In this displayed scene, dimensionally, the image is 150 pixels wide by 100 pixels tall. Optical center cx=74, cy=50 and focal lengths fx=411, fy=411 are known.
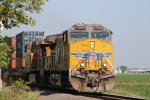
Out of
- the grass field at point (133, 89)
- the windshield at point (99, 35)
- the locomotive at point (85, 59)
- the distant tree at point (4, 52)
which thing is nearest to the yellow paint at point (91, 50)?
the locomotive at point (85, 59)

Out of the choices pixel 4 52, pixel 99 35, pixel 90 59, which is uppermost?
pixel 99 35

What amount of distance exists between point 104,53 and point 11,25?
1263 centimetres

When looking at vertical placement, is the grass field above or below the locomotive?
below

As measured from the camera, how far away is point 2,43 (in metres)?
12.2

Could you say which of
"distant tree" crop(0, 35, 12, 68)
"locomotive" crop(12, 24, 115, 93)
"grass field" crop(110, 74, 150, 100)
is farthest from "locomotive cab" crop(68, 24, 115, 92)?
"distant tree" crop(0, 35, 12, 68)

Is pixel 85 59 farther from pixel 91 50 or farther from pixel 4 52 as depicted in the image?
pixel 4 52

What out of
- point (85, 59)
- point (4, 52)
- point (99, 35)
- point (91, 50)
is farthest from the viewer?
point (99, 35)

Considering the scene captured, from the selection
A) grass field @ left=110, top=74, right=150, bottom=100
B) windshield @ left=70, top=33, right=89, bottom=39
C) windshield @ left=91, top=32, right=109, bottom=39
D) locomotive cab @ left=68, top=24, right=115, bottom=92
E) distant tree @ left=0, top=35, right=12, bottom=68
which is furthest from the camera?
grass field @ left=110, top=74, right=150, bottom=100

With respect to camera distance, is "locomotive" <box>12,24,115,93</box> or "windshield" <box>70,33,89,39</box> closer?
"locomotive" <box>12,24,115,93</box>

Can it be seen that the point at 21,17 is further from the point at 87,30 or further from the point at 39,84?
the point at 39,84

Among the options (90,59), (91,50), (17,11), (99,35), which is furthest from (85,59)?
(17,11)

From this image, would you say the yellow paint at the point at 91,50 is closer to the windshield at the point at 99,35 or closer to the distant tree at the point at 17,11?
the windshield at the point at 99,35

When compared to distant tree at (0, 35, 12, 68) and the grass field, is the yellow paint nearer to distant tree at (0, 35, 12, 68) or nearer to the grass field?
the grass field

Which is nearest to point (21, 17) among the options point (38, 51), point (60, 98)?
point (60, 98)
